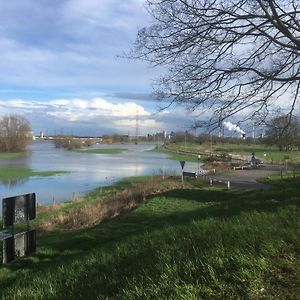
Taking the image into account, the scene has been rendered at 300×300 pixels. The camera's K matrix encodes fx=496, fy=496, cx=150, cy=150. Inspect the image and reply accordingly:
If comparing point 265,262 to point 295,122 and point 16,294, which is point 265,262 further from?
point 295,122

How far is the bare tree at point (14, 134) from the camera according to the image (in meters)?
121

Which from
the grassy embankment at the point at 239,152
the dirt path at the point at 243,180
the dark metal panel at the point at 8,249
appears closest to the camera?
the dark metal panel at the point at 8,249

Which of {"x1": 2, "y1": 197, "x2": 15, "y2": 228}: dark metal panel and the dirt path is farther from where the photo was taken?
the dirt path

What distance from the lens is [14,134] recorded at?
12381cm

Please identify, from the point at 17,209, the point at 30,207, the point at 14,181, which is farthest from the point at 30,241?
the point at 14,181

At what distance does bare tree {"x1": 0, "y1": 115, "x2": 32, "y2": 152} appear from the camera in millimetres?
121456

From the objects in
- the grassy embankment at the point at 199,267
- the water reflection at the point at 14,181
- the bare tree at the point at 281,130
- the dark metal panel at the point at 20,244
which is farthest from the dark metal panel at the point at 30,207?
the water reflection at the point at 14,181

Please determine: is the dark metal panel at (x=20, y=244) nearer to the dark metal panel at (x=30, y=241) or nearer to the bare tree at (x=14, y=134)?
the dark metal panel at (x=30, y=241)

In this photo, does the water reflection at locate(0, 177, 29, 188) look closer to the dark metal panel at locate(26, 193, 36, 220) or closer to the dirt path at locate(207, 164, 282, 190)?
the dirt path at locate(207, 164, 282, 190)

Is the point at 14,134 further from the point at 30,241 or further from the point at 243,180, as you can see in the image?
the point at 30,241

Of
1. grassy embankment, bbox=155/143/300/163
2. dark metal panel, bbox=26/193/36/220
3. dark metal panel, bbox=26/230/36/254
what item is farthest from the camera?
grassy embankment, bbox=155/143/300/163

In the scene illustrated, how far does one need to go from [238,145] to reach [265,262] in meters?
143

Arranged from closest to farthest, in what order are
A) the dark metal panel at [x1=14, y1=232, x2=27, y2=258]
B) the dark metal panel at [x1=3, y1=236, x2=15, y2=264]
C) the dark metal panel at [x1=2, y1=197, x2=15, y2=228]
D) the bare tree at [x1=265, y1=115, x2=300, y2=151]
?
the dark metal panel at [x1=2, y1=197, x2=15, y2=228], the dark metal panel at [x1=3, y1=236, x2=15, y2=264], the dark metal panel at [x1=14, y1=232, x2=27, y2=258], the bare tree at [x1=265, y1=115, x2=300, y2=151]

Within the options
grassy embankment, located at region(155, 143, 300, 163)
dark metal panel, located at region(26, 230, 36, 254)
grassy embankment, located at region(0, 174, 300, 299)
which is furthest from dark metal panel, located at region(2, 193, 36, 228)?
grassy embankment, located at region(155, 143, 300, 163)
